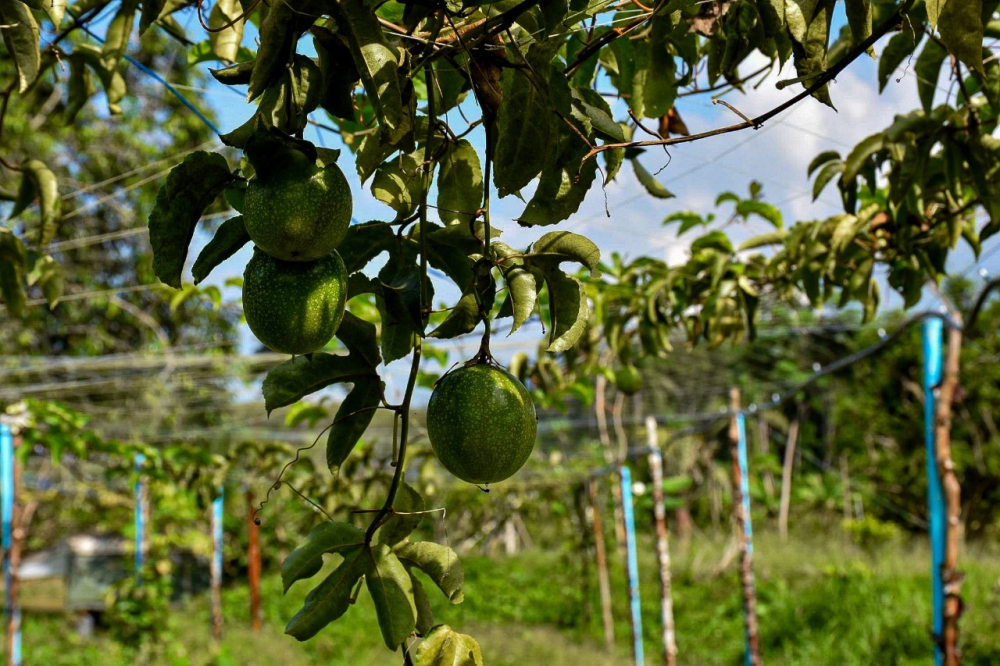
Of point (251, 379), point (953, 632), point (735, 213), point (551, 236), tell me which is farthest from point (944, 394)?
point (251, 379)

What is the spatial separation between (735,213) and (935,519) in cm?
112

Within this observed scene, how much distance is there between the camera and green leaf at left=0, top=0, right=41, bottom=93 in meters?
1.13

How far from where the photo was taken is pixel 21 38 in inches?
45.1

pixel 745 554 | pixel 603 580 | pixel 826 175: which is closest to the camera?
pixel 826 175

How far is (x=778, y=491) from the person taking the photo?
12250 mm

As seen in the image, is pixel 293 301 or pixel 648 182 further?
pixel 648 182

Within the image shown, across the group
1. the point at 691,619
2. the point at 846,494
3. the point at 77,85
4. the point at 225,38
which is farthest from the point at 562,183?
the point at 846,494

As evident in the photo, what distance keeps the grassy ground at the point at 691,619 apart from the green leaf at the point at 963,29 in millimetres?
5414

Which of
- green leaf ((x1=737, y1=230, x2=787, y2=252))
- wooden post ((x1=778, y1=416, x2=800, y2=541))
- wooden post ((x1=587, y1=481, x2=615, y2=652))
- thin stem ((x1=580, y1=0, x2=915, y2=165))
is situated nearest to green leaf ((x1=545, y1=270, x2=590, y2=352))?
thin stem ((x1=580, y1=0, x2=915, y2=165))

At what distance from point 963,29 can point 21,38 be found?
3.48ft

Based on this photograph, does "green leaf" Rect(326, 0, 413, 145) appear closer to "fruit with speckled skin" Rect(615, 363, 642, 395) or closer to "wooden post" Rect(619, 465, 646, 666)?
"fruit with speckled skin" Rect(615, 363, 642, 395)

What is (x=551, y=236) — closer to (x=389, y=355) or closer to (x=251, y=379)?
(x=389, y=355)

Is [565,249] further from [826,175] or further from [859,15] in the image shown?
[826,175]

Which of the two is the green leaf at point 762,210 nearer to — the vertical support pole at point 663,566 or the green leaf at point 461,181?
the green leaf at point 461,181
